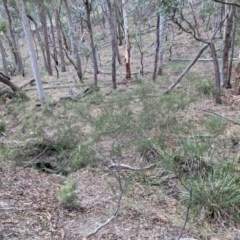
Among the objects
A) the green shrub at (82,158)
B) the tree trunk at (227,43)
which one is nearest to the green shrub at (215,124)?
the green shrub at (82,158)

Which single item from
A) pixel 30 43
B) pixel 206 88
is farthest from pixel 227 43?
pixel 30 43

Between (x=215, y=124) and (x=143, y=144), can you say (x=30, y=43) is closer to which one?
(x=143, y=144)

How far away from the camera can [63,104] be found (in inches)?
400

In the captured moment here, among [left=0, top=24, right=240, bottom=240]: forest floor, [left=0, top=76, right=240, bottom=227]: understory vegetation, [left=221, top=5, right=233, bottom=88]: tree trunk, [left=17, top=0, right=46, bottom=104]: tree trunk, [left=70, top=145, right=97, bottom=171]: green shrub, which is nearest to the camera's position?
[left=0, top=24, right=240, bottom=240]: forest floor

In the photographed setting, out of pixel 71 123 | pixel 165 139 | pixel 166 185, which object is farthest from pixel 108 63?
pixel 166 185

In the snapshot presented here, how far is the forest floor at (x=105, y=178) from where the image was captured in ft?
12.6

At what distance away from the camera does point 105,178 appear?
558cm

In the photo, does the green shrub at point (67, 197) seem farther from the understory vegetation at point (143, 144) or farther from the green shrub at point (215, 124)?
the green shrub at point (215, 124)

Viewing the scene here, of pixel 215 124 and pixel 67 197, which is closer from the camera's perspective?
pixel 67 197

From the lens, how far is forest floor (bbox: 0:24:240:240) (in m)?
3.83

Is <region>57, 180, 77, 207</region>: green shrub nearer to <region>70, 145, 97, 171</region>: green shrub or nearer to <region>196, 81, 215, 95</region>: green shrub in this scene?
<region>70, 145, 97, 171</region>: green shrub

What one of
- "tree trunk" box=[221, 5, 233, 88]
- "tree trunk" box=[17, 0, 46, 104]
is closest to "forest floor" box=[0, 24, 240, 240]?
"tree trunk" box=[221, 5, 233, 88]

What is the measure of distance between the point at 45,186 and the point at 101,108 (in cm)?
477

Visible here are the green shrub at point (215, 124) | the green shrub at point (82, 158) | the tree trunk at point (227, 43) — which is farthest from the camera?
the tree trunk at point (227, 43)
